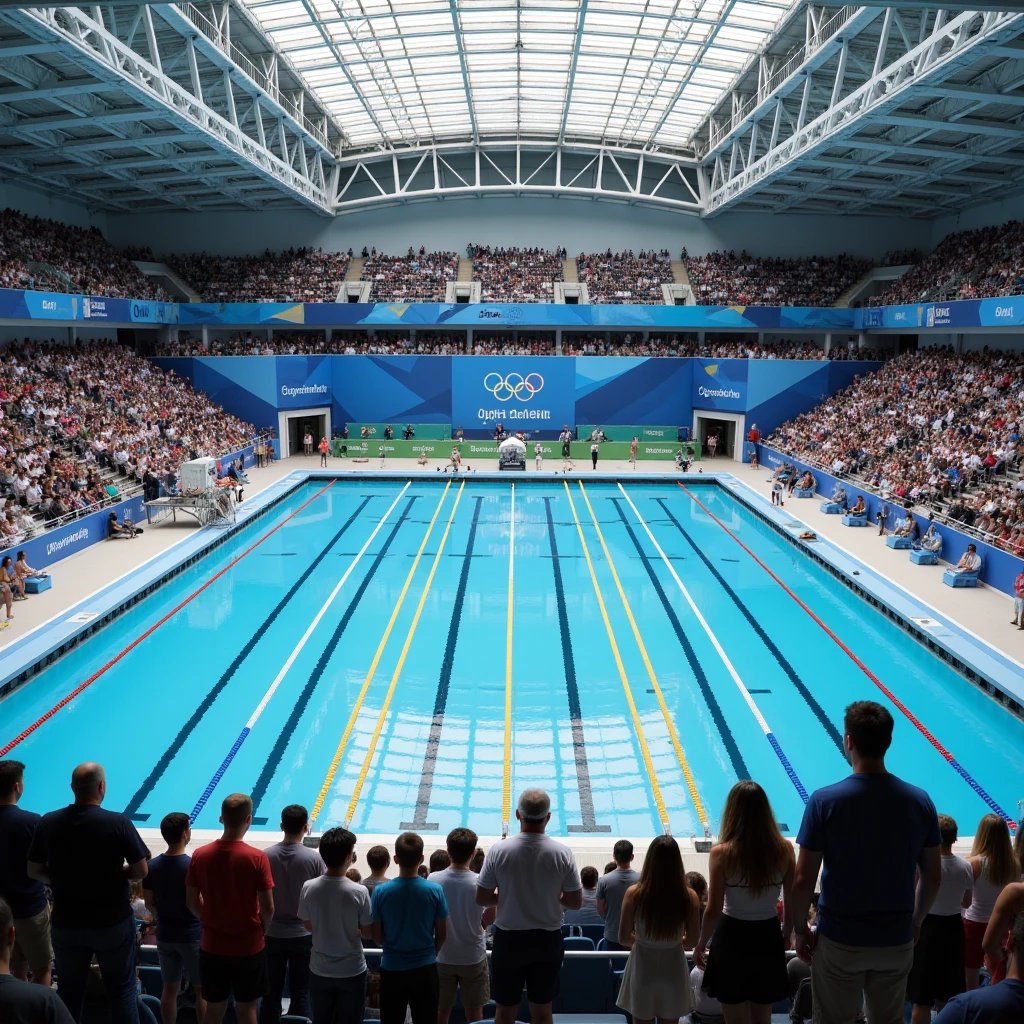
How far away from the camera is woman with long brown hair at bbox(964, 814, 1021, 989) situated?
13.5 ft

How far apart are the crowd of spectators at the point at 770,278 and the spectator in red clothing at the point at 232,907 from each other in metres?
36.0

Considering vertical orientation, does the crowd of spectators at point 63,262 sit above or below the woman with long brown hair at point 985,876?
above

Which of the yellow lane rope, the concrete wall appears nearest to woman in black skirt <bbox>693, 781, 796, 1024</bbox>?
the yellow lane rope

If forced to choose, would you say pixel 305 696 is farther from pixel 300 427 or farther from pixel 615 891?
pixel 300 427

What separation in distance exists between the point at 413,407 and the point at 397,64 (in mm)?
12648

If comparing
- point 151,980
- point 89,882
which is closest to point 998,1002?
point 89,882

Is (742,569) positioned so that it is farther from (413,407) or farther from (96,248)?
(96,248)

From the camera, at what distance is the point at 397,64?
28656mm

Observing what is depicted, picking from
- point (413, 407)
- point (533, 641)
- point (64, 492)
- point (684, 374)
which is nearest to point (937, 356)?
point (684, 374)

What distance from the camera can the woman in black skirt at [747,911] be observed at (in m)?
3.24

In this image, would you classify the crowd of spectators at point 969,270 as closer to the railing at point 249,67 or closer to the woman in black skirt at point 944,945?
the railing at point 249,67

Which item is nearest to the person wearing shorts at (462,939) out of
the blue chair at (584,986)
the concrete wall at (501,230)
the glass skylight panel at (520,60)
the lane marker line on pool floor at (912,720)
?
the blue chair at (584,986)

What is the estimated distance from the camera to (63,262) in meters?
30.1

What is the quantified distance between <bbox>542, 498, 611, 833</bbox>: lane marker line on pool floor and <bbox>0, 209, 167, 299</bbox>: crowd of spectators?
1874 cm
